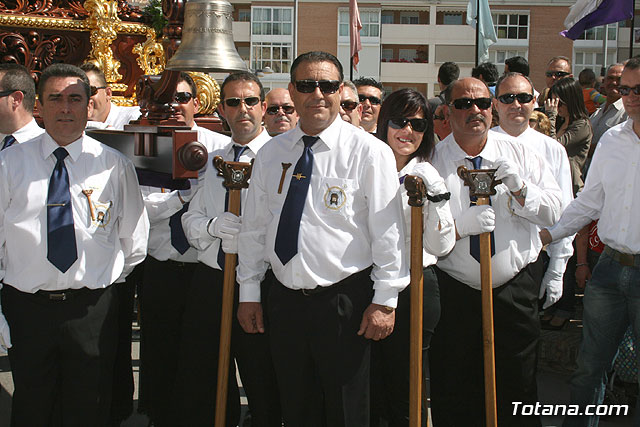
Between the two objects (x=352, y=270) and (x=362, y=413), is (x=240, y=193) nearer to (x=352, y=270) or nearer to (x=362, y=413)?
(x=352, y=270)

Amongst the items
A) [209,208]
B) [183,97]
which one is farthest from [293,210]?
[183,97]

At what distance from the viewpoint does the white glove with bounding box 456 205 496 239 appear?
159 inches

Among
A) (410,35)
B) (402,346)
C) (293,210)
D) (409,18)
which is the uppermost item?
(409,18)

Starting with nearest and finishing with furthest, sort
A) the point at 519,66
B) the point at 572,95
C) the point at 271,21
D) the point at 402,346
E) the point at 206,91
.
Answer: the point at 402,346, the point at 206,91, the point at 572,95, the point at 519,66, the point at 271,21

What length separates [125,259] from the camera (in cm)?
443

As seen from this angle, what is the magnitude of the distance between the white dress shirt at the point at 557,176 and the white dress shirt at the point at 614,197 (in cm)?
15

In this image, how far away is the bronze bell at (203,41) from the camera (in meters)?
3.86

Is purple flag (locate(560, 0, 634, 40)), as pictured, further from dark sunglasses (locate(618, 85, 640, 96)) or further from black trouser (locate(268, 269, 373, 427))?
black trouser (locate(268, 269, 373, 427))

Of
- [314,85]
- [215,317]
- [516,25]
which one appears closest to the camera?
[314,85]

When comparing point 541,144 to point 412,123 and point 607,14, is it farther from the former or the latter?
point 607,14

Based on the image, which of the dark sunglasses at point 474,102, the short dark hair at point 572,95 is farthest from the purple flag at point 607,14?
the dark sunglasses at point 474,102

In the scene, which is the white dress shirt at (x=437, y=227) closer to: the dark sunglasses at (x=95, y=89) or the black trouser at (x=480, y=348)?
the black trouser at (x=480, y=348)

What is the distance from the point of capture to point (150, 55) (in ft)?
25.4

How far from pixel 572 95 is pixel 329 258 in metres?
4.44
